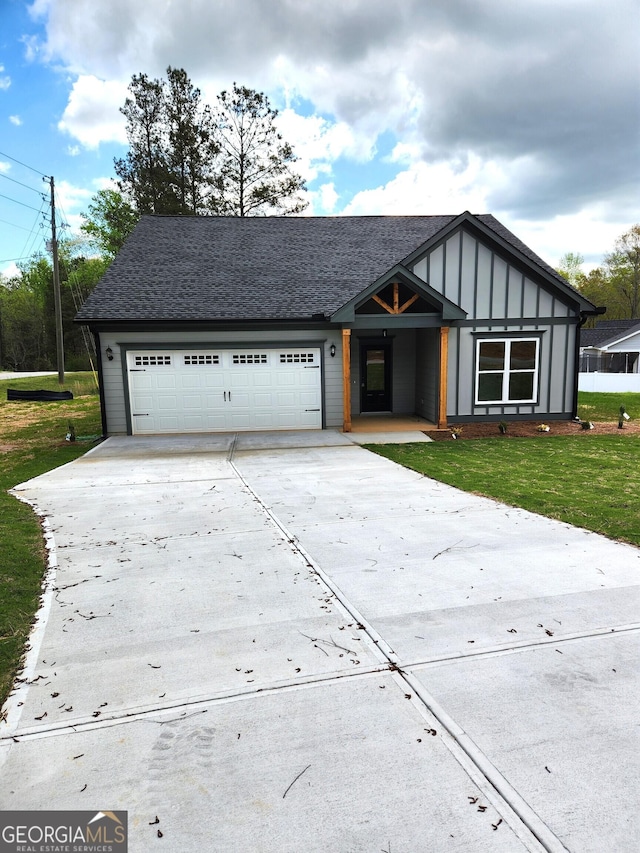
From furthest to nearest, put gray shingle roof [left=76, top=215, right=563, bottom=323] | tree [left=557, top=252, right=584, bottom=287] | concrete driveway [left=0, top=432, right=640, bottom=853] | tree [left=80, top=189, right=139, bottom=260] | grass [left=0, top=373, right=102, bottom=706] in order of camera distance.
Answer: tree [left=557, top=252, right=584, bottom=287], tree [left=80, top=189, right=139, bottom=260], gray shingle roof [left=76, top=215, right=563, bottom=323], grass [left=0, top=373, right=102, bottom=706], concrete driveway [left=0, top=432, right=640, bottom=853]

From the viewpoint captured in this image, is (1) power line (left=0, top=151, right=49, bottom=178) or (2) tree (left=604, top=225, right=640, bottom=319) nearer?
(1) power line (left=0, top=151, right=49, bottom=178)

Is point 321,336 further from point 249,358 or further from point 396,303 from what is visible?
point 396,303

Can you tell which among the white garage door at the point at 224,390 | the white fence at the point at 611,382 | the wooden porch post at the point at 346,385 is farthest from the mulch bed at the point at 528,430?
the white fence at the point at 611,382

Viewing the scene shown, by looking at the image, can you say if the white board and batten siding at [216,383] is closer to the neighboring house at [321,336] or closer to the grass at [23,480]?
the neighboring house at [321,336]

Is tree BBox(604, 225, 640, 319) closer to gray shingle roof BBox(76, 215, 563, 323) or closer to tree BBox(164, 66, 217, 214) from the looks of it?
tree BBox(164, 66, 217, 214)

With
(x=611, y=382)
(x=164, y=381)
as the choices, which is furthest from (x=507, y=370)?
(x=611, y=382)

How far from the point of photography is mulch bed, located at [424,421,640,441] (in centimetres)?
1218

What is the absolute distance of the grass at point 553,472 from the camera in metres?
6.09

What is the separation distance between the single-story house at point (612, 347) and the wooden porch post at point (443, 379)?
23.4m

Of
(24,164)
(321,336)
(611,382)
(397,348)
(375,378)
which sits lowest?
(611,382)

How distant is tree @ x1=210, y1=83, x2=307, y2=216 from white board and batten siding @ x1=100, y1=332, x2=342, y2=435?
19.2m

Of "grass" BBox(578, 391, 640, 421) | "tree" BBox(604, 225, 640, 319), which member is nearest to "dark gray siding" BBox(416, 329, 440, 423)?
"grass" BBox(578, 391, 640, 421)

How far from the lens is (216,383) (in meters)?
13.1

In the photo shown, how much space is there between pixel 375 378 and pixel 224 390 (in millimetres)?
4744
